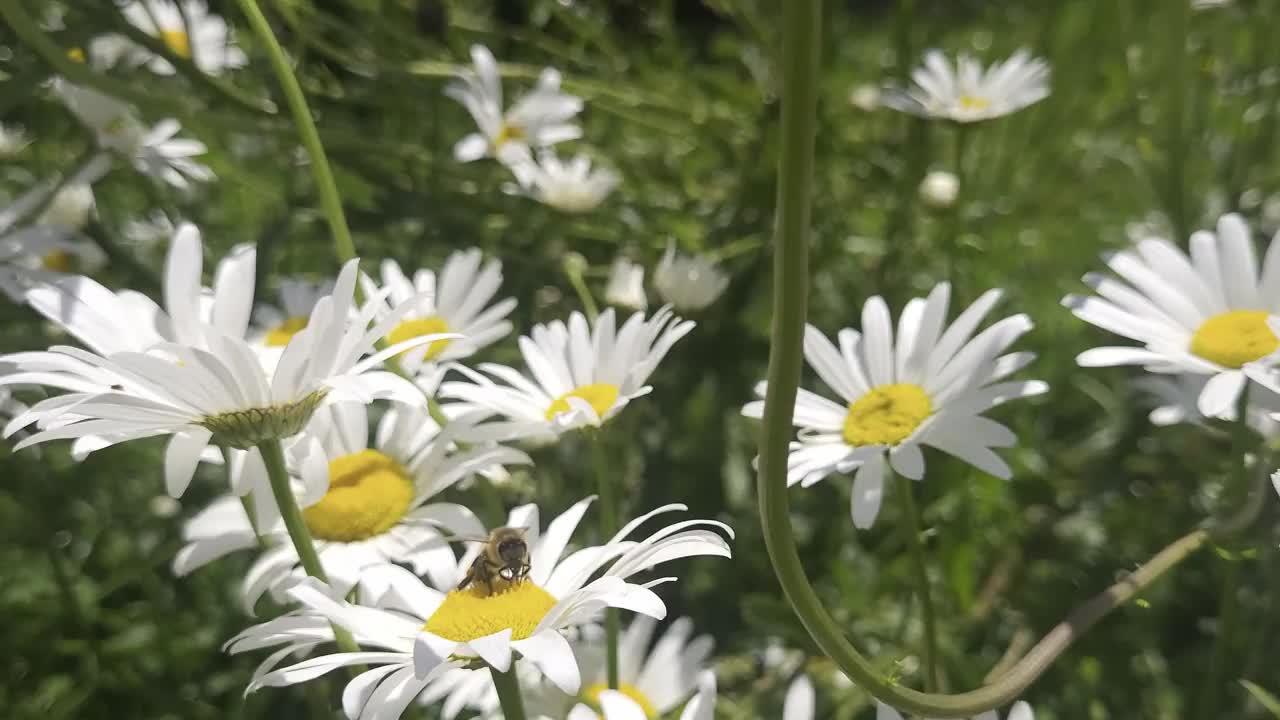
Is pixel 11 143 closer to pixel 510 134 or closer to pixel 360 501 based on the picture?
pixel 510 134

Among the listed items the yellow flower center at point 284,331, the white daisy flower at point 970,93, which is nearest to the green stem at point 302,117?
the yellow flower center at point 284,331

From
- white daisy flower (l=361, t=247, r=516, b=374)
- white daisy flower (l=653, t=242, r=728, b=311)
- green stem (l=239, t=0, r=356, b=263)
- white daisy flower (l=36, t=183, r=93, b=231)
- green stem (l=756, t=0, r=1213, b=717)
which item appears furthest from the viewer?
white daisy flower (l=36, t=183, r=93, b=231)

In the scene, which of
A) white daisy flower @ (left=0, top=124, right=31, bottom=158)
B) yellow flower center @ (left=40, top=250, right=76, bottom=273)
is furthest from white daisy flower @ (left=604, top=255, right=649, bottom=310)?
white daisy flower @ (left=0, top=124, right=31, bottom=158)

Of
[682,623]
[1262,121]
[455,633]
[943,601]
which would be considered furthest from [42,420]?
[1262,121]

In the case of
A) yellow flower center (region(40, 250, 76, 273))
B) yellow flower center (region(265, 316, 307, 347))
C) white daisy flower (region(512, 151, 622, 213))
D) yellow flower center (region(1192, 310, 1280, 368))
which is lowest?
yellow flower center (region(1192, 310, 1280, 368))

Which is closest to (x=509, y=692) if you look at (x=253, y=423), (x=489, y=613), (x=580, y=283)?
(x=489, y=613)

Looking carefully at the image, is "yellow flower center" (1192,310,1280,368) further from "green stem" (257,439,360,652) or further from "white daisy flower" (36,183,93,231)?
"white daisy flower" (36,183,93,231)

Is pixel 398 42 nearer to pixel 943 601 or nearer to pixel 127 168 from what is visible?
pixel 127 168
